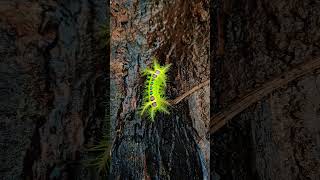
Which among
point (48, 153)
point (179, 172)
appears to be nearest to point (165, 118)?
point (179, 172)

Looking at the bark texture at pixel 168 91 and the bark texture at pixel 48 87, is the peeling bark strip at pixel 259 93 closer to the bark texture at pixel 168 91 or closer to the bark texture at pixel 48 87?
the bark texture at pixel 168 91

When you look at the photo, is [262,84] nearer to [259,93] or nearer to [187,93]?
[259,93]

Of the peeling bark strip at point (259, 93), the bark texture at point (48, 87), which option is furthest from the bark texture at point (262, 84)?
the bark texture at point (48, 87)

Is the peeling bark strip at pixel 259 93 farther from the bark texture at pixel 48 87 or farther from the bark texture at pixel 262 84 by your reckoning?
the bark texture at pixel 48 87

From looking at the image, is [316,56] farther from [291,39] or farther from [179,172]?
[179,172]

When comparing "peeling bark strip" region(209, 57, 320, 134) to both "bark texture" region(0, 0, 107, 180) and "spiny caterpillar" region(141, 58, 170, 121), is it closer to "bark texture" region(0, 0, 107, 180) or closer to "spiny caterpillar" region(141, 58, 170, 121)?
"spiny caterpillar" region(141, 58, 170, 121)

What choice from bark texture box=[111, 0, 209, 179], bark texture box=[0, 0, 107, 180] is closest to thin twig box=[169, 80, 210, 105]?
bark texture box=[111, 0, 209, 179]
